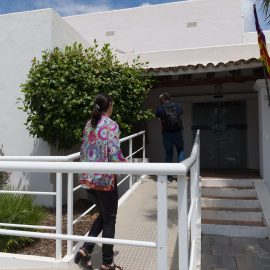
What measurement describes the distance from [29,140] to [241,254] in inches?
185

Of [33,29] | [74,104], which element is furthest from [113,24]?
[74,104]

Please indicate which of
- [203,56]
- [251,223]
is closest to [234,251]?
[251,223]

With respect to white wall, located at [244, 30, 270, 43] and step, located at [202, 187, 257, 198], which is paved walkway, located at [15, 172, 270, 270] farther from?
white wall, located at [244, 30, 270, 43]

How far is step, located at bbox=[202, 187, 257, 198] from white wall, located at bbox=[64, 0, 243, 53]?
6717 mm

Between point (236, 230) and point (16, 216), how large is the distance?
3.79 m

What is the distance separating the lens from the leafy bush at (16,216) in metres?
3.99

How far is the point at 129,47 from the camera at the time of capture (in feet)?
37.1

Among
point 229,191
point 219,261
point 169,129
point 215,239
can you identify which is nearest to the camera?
point 219,261

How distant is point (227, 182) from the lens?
5.85 metres

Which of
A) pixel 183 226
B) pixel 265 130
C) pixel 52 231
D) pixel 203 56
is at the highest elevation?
pixel 203 56

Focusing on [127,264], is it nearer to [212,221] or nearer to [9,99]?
[212,221]

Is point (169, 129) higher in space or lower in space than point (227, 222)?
higher

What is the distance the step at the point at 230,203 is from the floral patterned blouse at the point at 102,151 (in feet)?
12.0

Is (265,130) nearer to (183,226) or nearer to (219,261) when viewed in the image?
(219,261)
